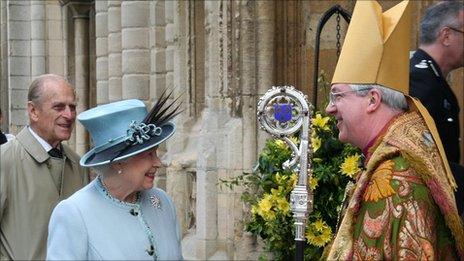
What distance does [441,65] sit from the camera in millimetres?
5891

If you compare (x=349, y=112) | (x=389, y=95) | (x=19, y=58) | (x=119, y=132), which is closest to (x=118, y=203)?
(x=119, y=132)

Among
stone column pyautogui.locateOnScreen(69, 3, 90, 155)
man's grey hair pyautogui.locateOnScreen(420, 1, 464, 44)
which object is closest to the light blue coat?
man's grey hair pyautogui.locateOnScreen(420, 1, 464, 44)

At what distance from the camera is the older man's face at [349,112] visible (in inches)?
159

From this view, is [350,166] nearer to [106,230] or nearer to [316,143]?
[316,143]

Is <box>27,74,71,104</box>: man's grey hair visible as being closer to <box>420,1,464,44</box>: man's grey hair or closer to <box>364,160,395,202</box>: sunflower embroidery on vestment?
<box>420,1,464,44</box>: man's grey hair

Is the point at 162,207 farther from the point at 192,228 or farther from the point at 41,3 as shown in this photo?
the point at 41,3

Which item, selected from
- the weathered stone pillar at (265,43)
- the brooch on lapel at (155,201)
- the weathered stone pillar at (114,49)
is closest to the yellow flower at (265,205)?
the brooch on lapel at (155,201)

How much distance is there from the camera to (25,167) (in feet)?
20.0

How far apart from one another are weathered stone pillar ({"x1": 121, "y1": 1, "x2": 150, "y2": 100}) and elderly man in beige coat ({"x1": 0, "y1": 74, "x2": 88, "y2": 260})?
201 inches

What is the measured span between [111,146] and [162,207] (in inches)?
13.7

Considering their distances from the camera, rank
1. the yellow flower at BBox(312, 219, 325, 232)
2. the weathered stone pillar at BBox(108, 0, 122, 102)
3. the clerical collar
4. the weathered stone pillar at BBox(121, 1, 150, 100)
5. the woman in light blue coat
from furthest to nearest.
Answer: the weathered stone pillar at BBox(108, 0, 122, 102)
the weathered stone pillar at BBox(121, 1, 150, 100)
the yellow flower at BBox(312, 219, 325, 232)
the woman in light blue coat
the clerical collar

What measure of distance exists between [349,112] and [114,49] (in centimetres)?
836

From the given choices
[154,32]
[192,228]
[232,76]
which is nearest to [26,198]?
[232,76]

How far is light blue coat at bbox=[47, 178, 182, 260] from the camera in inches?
162
